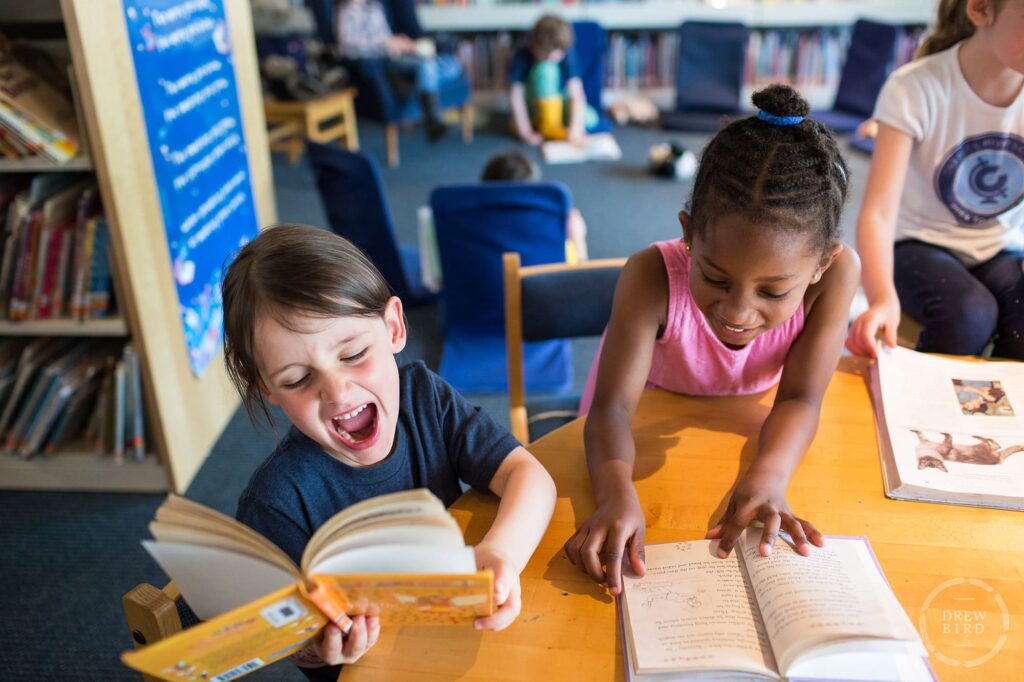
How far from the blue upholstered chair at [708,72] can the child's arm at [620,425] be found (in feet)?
Result: 14.3

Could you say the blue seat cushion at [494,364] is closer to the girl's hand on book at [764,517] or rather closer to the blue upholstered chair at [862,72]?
the girl's hand on book at [764,517]

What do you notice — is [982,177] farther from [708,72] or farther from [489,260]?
[708,72]

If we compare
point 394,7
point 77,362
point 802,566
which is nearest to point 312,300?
point 802,566

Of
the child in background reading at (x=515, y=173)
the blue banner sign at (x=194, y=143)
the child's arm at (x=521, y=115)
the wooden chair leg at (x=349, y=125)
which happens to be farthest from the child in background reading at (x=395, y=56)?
the blue banner sign at (x=194, y=143)

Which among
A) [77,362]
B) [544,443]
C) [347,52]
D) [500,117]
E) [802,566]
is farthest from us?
[500,117]

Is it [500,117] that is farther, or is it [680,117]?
[500,117]

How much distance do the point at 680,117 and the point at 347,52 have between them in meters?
2.27

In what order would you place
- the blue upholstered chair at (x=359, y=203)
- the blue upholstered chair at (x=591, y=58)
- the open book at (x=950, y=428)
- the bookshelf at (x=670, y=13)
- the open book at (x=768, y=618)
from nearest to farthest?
1. the open book at (x=768, y=618)
2. the open book at (x=950, y=428)
3. the blue upholstered chair at (x=359, y=203)
4. the blue upholstered chair at (x=591, y=58)
5. the bookshelf at (x=670, y=13)

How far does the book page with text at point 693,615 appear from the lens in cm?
71

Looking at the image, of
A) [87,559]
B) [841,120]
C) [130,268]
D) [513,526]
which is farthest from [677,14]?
[513,526]

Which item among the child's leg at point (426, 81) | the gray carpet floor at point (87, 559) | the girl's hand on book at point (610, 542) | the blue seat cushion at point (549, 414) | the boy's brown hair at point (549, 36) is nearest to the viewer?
the girl's hand on book at point (610, 542)

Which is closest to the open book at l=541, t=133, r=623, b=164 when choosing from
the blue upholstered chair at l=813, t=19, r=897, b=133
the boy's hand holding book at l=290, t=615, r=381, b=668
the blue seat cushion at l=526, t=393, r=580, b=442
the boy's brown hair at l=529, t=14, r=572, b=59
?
the boy's brown hair at l=529, t=14, r=572, b=59

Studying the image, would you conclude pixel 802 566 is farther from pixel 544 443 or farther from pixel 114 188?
pixel 114 188

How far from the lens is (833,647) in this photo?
2.30ft
